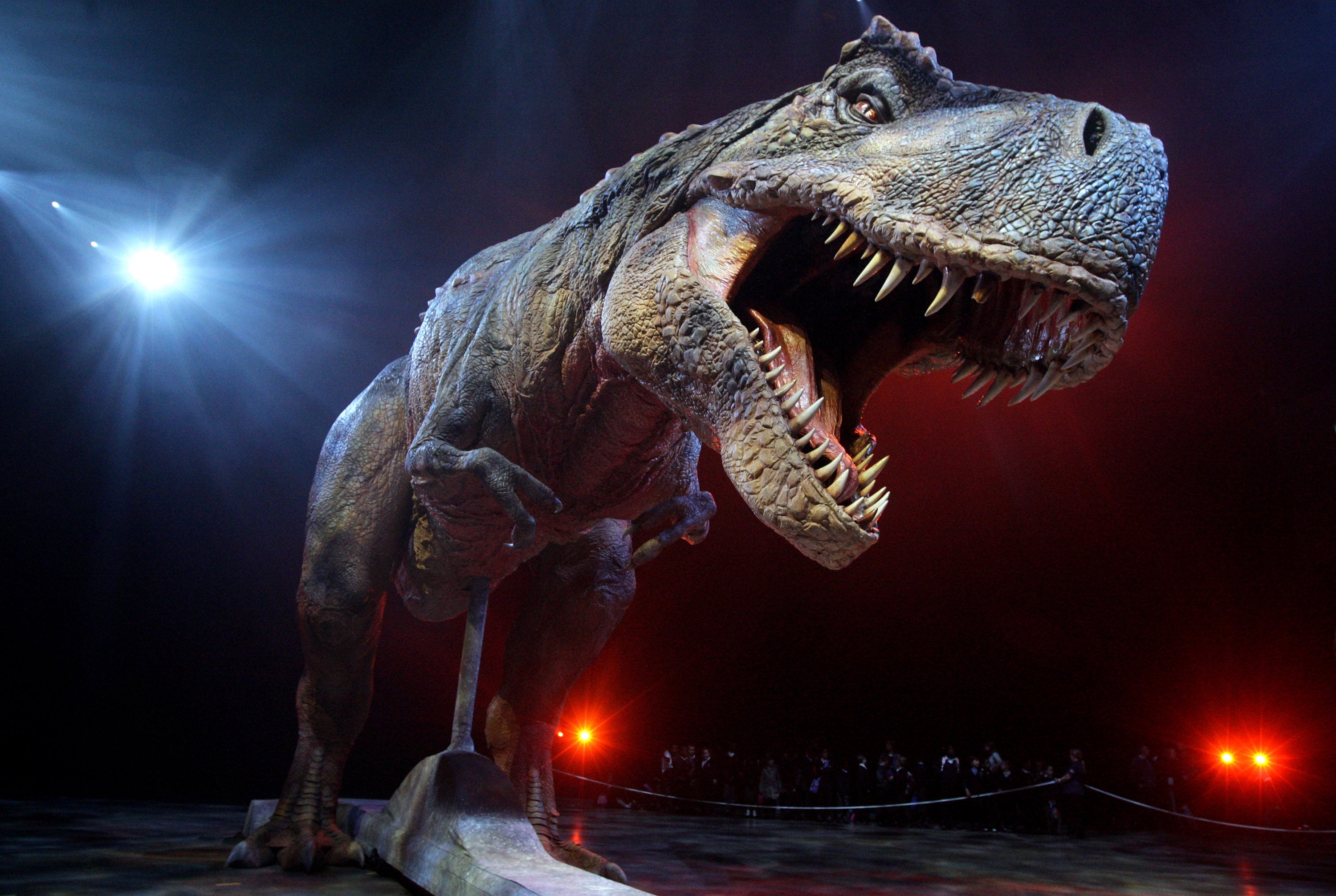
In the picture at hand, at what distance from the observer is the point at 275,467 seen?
9336 millimetres

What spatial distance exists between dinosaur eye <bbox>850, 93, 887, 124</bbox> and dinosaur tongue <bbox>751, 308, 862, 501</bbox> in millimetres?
601

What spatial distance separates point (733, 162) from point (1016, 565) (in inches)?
319

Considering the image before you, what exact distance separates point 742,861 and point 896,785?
589 centimetres

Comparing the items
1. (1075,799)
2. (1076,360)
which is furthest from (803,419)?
(1075,799)

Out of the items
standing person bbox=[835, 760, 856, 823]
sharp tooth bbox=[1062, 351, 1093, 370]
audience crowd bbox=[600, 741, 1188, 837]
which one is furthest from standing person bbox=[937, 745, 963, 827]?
sharp tooth bbox=[1062, 351, 1093, 370]

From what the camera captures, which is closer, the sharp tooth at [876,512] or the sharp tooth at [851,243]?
the sharp tooth at [876,512]

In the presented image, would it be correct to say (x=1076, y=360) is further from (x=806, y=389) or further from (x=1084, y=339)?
(x=806, y=389)

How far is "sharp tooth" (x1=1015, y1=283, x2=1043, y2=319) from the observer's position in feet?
5.64

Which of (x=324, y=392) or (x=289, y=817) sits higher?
(x=324, y=392)

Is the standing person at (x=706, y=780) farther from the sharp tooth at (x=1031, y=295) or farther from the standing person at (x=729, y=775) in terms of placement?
the sharp tooth at (x=1031, y=295)

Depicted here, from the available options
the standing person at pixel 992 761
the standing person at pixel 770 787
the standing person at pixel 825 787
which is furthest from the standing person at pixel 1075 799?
the standing person at pixel 770 787

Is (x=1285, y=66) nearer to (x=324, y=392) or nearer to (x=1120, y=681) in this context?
(x=1120, y=681)

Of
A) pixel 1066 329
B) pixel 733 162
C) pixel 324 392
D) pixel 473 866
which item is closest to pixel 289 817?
pixel 473 866

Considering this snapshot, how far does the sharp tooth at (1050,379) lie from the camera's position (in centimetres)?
196
